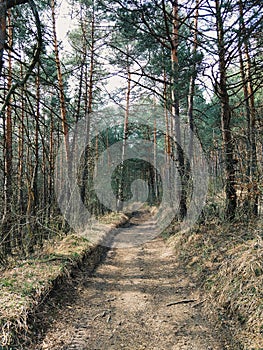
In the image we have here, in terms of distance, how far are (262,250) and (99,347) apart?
2.29 meters

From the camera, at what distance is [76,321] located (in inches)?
139

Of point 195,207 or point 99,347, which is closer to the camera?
point 99,347

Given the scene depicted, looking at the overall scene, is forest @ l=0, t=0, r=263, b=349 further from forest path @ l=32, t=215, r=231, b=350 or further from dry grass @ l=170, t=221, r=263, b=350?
forest path @ l=32, t=215, r=231, b=350

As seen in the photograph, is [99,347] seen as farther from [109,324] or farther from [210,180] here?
[210,180]

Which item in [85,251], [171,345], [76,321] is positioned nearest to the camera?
[171,345]

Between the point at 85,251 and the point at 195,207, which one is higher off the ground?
the point at 195,207

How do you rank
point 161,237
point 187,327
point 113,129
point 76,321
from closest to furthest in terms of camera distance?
point 187,327, point 76,321, point 161,237, point 113,129

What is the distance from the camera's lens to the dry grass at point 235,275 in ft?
9.62

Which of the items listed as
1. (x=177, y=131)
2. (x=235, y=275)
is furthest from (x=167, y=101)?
(x=235, y=275)

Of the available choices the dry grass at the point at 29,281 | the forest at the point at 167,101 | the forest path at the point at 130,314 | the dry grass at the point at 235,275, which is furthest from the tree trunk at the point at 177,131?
the dry grass at the point at 29,281

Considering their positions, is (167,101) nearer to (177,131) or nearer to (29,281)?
(177,131)

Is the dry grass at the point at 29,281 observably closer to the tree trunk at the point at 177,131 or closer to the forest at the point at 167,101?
the forest at the point at 167,101

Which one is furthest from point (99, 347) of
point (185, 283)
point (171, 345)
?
point (185, 283)

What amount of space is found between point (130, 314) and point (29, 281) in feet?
4.85
